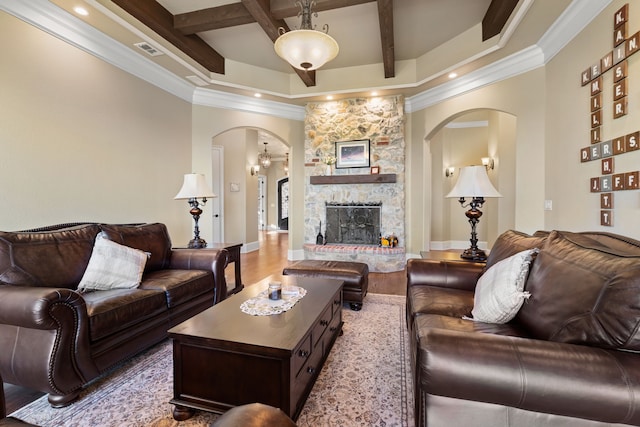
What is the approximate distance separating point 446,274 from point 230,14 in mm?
3551

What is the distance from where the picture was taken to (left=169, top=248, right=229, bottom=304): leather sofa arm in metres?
3.01

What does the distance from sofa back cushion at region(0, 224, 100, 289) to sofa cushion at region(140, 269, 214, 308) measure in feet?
1.62

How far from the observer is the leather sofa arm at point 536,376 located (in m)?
0.90

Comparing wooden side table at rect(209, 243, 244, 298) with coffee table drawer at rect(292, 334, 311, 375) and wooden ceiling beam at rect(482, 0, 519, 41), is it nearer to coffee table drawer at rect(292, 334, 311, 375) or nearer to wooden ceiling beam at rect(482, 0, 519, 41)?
coffee table drawer at rect(292, 334, 311, 375)

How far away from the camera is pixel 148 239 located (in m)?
2.97

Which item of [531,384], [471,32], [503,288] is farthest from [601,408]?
[471,32]

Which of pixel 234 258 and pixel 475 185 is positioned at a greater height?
pixel 475 185

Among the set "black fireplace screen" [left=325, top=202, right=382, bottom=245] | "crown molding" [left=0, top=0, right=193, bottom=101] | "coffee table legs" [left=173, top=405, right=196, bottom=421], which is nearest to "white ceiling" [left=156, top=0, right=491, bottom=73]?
"crown molding" [left=0, top=0, right=193, bottom=101]

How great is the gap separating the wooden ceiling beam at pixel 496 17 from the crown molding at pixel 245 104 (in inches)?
126

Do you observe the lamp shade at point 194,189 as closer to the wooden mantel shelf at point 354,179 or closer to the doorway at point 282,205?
the wooden mantel shelf at point 354,179

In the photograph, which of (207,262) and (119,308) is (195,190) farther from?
(119,308)

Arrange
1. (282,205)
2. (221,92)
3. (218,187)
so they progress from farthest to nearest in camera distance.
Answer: (282,205) < (218,187) < (221,92)

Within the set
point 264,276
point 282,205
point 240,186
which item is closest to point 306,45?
point 264,276

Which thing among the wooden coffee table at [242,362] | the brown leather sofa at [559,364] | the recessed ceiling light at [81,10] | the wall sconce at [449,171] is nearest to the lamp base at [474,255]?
the brown leather sofa at [559,364]
